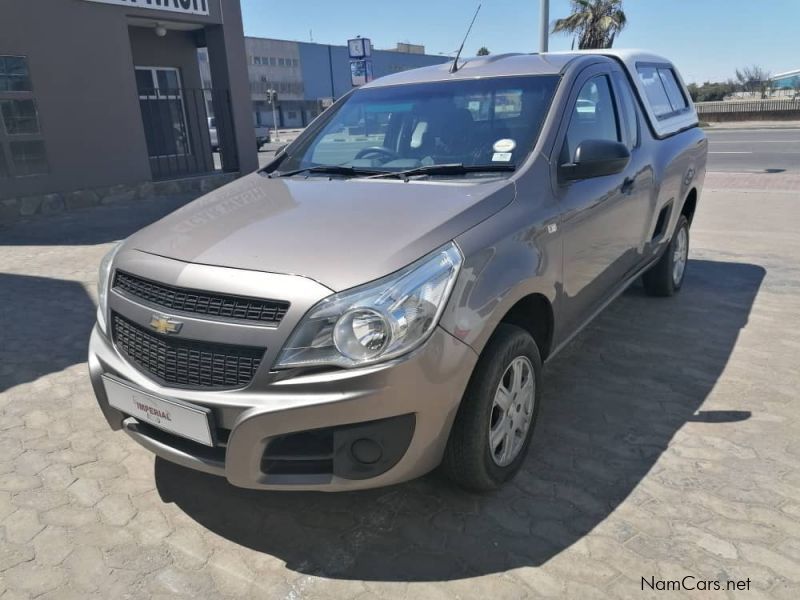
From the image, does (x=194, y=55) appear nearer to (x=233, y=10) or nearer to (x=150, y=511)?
(x=233, y=10)

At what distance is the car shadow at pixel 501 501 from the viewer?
233cm

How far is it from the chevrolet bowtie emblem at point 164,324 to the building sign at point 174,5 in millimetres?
10751

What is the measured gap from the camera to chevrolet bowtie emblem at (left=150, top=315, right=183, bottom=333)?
87.3 inches

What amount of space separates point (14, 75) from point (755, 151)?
20087mm

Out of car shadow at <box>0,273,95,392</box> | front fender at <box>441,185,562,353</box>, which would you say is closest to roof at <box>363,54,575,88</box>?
front fender at <box>441,185,562,353</box>

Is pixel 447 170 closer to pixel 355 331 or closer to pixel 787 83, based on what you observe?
pixel 355 331

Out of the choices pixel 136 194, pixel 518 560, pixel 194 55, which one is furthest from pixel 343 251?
pixel 194 55

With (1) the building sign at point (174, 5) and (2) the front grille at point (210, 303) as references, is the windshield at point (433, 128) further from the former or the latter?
(1) the building sign at point (174, 5)

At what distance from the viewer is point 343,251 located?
223 centimetres

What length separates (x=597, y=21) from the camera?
113 ft

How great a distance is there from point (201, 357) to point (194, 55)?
552 inches

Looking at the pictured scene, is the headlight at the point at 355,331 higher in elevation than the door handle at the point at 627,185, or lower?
lower

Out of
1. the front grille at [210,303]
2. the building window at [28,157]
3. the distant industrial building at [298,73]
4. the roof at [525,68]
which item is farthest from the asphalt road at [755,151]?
the distant industrial building at [298,73]

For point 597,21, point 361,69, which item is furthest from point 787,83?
point 361,69
